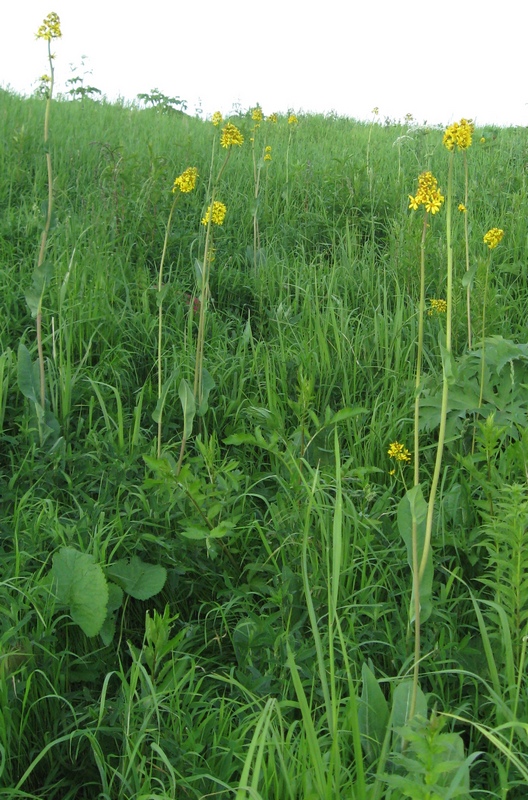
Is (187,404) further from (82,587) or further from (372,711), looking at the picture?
(372,711)

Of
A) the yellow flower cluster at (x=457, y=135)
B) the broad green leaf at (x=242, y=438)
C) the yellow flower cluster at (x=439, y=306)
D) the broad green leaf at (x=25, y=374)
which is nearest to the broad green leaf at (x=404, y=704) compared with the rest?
the broad green leaf at (x=242, y=438)

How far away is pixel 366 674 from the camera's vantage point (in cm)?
135

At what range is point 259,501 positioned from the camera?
213 cm

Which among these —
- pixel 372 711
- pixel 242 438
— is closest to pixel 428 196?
pixel 242 438

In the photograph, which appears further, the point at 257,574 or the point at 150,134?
the point at 150,134

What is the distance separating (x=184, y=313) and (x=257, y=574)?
1.49m

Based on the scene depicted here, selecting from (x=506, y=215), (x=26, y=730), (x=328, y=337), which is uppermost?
(x=506, y=215)

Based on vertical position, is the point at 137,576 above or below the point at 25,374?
below

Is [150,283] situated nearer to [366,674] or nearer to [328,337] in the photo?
[328,337]

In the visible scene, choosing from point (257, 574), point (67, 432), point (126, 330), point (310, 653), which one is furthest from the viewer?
point (126, 330)

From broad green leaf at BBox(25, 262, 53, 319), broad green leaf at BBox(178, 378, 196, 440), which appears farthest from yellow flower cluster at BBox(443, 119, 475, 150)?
broad green leaf at BBox(25, 262, 53, 319)

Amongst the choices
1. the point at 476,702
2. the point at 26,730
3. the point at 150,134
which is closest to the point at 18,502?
the point at 26,730

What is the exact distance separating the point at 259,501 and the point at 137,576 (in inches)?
21.7

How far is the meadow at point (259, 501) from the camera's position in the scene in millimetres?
1289
